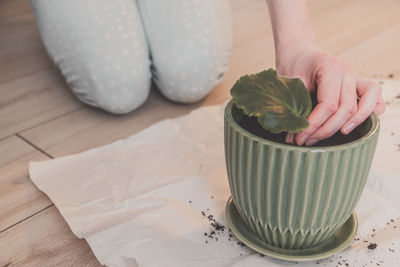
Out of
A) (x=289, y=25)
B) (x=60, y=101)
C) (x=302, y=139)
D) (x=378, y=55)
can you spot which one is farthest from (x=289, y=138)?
(x=378, y=55)

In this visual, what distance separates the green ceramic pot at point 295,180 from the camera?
50 centimetres

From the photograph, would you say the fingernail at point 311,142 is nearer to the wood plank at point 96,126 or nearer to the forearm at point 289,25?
the forearm at point 289,25

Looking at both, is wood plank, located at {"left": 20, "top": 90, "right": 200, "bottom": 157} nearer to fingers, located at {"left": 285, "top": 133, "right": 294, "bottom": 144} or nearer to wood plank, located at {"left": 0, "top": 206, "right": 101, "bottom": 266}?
wood plank, located at {"left": 0, "top": 206, "right": 101, "bottom": 266}

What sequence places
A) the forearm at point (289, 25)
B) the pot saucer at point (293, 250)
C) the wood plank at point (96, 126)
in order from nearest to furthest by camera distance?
the pot saucer at point (293, 250) < the forearm at point (289, 25) < the wood plank at point (96, 126)

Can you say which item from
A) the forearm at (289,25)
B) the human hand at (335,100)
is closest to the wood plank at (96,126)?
the forearm at (289,25)

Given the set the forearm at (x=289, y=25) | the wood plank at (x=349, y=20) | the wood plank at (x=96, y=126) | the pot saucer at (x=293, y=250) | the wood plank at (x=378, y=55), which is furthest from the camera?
the wood plank at (x=349, y=20)

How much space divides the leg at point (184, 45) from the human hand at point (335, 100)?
0.44 meters

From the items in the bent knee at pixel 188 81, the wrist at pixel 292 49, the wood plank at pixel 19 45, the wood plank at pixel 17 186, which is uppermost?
the wrist at pixel 292 49

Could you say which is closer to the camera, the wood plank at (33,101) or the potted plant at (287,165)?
the potted plant at (287,165)

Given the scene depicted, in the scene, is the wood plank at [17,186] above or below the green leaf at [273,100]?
below

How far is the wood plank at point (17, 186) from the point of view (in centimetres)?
74

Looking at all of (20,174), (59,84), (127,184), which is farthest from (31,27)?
(127,184)

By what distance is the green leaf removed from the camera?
1.59 ft

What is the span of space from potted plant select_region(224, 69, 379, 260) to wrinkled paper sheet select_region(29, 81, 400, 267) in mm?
76
